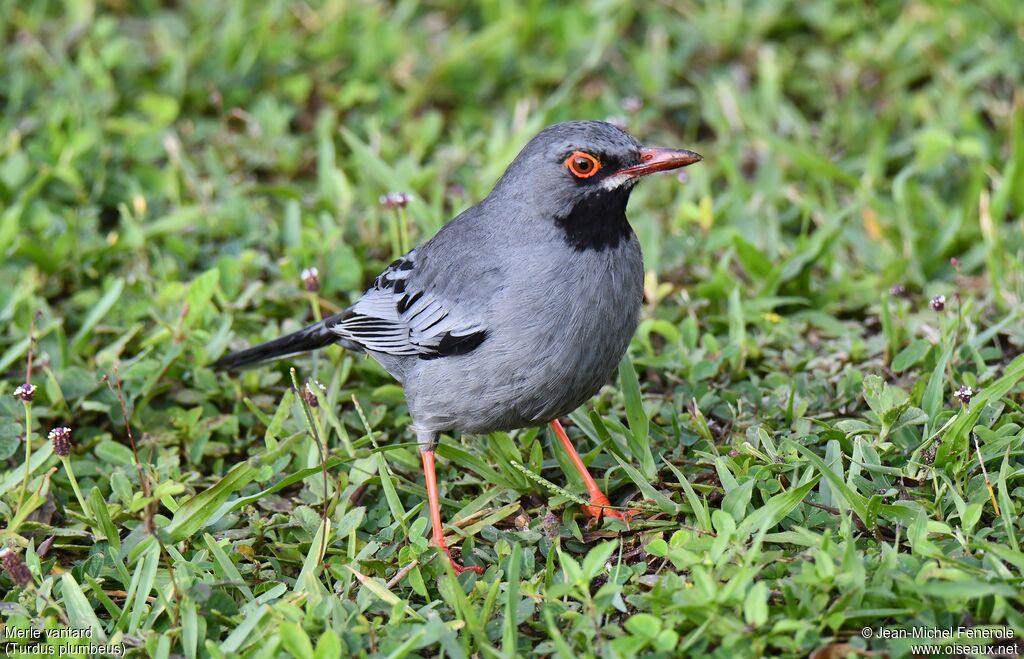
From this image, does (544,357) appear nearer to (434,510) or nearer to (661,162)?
(434,510)

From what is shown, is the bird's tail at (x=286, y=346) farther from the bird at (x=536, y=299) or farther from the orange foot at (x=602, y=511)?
the orange foot at (x=602, y=511)

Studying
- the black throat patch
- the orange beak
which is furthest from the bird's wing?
the orange beak

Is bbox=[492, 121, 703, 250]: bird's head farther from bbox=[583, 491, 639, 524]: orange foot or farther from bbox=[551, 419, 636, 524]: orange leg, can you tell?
bbox=[583, 491, 639, 524]: orange foot

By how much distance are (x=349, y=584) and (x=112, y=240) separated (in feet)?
11.1

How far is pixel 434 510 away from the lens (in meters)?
4.96

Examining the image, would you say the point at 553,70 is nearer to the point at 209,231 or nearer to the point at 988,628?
the point at 209,231

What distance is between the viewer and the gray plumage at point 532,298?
4.74m

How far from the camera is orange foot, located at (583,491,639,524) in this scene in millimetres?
4895

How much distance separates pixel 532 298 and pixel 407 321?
766mm

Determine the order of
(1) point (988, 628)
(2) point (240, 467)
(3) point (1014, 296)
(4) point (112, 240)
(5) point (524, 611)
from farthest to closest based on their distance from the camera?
1. (4) point (112, 240)
2. (3) point (1014, 296)
3. (2) point (240, 467)
4. (5) point (524, 611)
5. (1) point (988, 628)

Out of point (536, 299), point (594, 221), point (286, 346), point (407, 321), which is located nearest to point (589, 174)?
point (594, 221)

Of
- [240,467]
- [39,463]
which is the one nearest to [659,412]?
[240,467]

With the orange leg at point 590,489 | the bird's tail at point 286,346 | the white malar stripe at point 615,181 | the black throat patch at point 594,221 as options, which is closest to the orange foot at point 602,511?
the orange leg at point 590,489

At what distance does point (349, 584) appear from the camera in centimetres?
449
